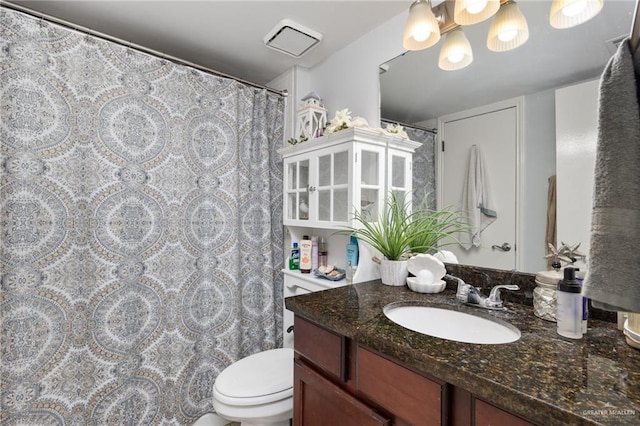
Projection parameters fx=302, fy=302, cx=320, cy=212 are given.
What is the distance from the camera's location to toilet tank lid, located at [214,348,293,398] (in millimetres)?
1271

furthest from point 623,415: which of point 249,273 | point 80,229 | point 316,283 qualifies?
point 80,229

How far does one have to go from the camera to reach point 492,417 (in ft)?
1.82

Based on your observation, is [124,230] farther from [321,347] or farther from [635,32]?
[635,32]

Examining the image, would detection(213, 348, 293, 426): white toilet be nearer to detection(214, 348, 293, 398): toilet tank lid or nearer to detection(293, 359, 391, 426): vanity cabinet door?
detection(214, 348, 293, 398): toilet tank lid

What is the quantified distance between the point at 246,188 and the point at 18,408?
4.71 feet

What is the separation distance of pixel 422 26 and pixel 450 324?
109cm

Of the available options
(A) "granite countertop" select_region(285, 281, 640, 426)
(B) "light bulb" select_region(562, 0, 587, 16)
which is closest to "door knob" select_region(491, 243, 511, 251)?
(A) "granite countertop" select_region(285, 281, 640, 426)

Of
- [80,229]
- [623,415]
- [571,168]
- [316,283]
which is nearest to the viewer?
[623,415]

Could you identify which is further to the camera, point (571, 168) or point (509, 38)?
point (509, 38)

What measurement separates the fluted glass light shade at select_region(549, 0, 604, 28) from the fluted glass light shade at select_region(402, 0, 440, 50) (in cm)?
37

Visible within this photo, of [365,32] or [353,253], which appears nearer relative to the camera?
[353,253]

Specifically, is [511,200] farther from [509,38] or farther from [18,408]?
[18,408]

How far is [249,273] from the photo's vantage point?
6.34ft

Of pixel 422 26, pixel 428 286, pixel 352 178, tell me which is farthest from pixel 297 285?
pixel 422 26
